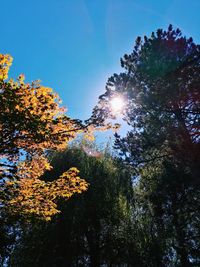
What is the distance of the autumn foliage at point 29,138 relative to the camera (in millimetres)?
6594

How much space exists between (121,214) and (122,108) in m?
7.38

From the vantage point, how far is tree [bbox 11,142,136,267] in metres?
16.3

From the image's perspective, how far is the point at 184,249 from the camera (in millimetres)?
17234

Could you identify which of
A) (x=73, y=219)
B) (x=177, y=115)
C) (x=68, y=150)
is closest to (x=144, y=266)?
(x=73, y=219)

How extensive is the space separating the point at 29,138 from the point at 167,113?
8.65 m

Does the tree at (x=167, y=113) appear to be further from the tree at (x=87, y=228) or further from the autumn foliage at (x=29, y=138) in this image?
the autumn foliage at (x=29, y=138)

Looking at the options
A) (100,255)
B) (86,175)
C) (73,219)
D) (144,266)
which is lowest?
(144,266)

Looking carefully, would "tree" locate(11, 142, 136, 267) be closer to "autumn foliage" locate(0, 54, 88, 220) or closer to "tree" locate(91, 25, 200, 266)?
"tree" locate(91, 25, 200, 266)

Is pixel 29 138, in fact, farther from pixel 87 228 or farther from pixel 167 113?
pixel 87 228

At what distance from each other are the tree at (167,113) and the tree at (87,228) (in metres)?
2.12

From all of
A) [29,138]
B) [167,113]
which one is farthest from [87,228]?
[29,138]

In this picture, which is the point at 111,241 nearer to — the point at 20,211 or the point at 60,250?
the point at 60,250

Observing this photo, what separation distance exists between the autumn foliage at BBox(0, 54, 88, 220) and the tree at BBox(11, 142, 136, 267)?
23.6ft

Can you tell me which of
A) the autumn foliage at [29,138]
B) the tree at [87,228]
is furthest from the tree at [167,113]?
the autumn foliage at [29,138]
